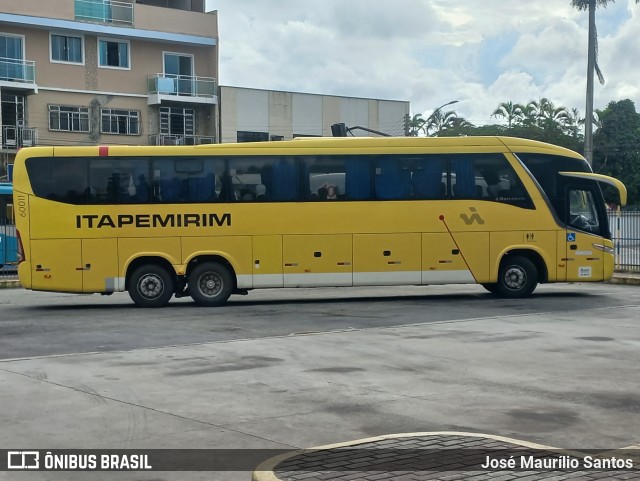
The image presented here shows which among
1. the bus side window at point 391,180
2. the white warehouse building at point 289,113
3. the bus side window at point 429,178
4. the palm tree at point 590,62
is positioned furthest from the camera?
the white warehouse building at point 289,113

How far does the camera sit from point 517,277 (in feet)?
74.3

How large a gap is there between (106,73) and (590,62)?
78.2 ft

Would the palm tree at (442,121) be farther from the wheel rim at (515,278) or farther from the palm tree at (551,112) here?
the wheel rim at (515,278)

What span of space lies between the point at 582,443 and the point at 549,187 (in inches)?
602

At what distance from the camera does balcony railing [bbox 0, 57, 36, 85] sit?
1769 inches

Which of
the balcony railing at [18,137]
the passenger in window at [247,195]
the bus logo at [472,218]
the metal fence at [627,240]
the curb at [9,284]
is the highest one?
the balcony railing at [18,137]

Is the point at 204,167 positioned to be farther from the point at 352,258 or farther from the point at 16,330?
the point at 16,330

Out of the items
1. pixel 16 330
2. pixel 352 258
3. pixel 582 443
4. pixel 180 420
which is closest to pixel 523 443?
pixel 582 443

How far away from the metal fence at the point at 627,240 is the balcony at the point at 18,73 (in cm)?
2834

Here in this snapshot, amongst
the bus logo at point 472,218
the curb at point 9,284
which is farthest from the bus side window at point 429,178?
the curb at point 9,284

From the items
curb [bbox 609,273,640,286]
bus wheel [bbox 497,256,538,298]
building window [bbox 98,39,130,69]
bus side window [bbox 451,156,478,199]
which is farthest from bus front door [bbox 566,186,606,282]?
building window [bbox 98,39,130,69]

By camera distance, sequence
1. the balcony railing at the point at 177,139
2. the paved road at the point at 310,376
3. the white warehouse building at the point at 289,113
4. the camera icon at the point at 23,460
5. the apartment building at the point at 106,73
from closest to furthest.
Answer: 1. the camera icon at the point at 23,460
2. the paved road at the point at 310,376
3. the apartment building at the point at 106,73
4. the balcony railing at the point at 177,139
5. the white warehouse building at the point at 289,113

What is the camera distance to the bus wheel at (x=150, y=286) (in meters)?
21.4

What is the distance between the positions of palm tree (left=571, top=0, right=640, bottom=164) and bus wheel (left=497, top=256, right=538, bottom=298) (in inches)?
764
